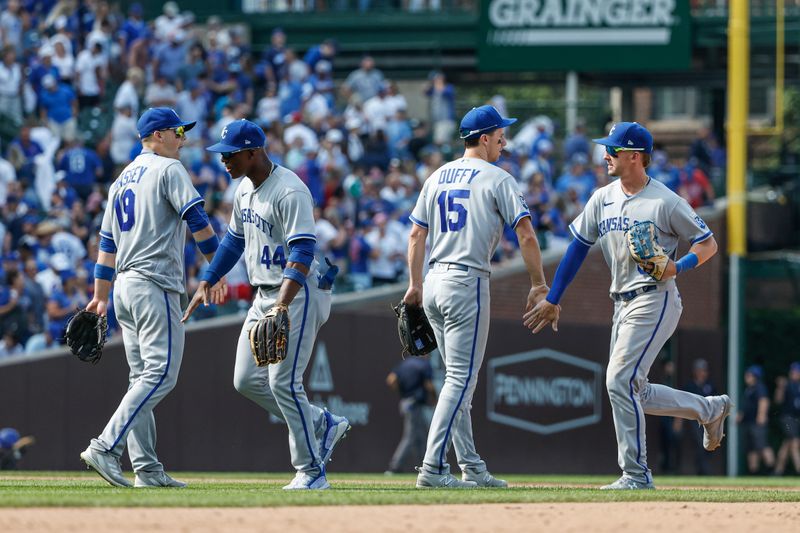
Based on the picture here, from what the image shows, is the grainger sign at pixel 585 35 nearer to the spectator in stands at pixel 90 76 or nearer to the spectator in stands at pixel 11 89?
the spectator in stands at pixel 90 76

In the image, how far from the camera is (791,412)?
2294cm

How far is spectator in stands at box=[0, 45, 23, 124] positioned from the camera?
20.8 m

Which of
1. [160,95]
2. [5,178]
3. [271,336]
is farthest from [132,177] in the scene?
[160,95]

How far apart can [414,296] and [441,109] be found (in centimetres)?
1488

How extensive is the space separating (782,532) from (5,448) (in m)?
10.0

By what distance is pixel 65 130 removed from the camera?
67.8 ft

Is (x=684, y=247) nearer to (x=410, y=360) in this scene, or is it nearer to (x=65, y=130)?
(x=410, y=360)

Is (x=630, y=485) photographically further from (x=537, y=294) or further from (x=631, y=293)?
(x=537, y=294)

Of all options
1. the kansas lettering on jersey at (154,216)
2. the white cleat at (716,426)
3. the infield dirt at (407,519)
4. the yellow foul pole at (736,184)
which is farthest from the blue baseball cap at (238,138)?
the yellow foul pole at (736,184)

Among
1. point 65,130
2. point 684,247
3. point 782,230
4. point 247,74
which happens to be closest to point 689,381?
point 684,247

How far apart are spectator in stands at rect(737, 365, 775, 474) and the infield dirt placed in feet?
46.9

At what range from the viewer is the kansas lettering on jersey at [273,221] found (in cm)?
888

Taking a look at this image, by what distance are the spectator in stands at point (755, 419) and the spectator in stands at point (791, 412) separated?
274 millimetres

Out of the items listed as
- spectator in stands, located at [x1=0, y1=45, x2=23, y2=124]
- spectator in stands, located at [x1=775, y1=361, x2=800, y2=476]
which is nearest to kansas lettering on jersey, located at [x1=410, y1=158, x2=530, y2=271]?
Answer: spectator in stands, located at [x1=0, y1=45, x2=23, y2=124]
